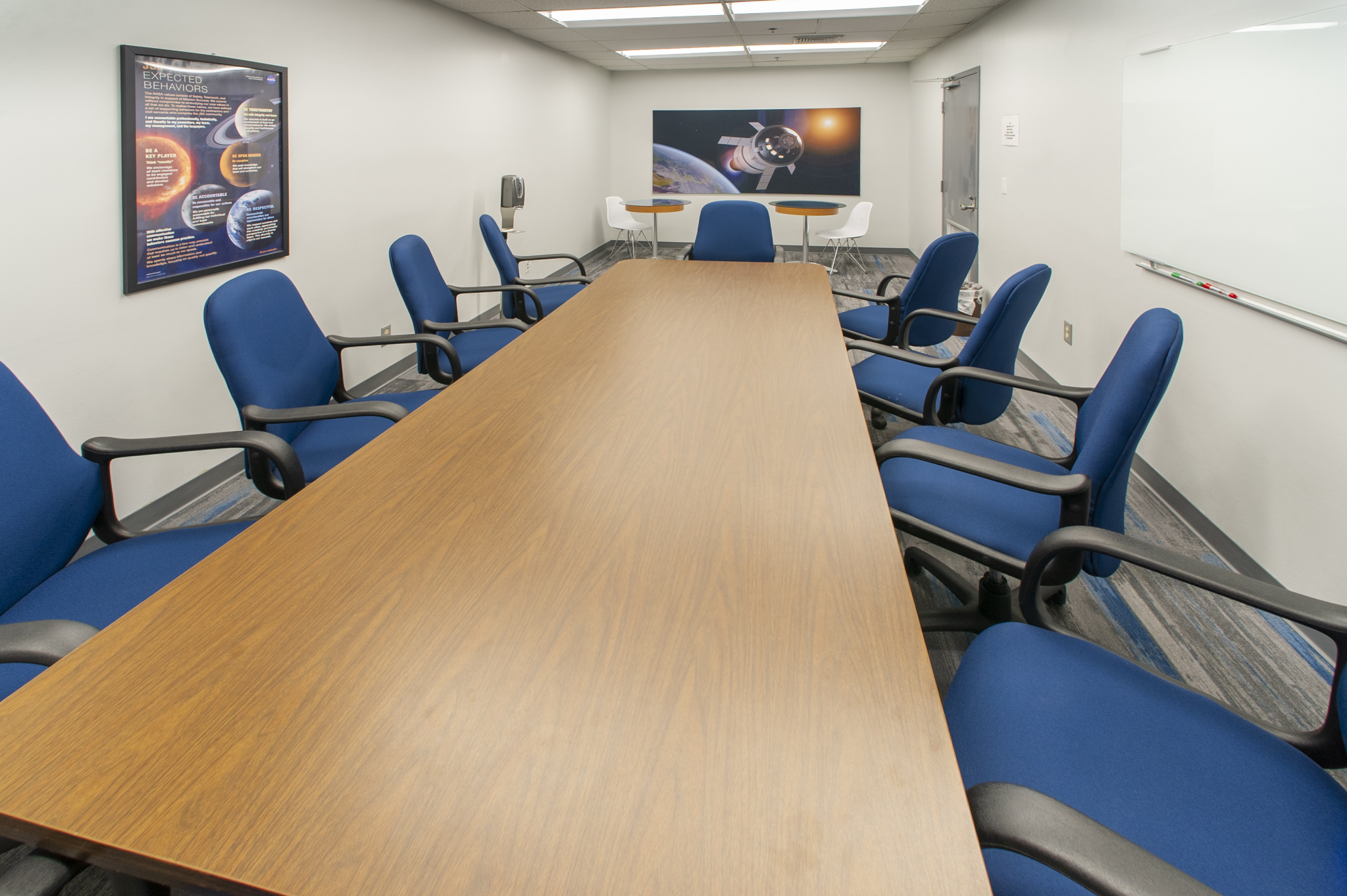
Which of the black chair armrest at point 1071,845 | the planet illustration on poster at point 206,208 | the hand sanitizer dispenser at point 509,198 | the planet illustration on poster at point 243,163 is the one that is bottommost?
the black chair armrest at point 1071,845

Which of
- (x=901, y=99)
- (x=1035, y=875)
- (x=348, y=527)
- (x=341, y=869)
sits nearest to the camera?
(x=341, y=869)

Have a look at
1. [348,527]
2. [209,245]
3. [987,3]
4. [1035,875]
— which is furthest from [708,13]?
[1035,875]

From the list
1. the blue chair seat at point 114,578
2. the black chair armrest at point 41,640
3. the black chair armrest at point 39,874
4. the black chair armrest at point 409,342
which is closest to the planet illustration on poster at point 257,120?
the black chair armrest at point 409,342

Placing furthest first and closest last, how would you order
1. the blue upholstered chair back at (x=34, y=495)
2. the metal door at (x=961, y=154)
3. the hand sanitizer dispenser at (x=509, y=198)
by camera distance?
the metal door at (x=961, y=154)
the hand sanitizer dispenser at (x=509, y=198)
the blue upholstered chair back at (x=34, y=495)

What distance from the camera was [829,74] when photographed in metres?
7.59

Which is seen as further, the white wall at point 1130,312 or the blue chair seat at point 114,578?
the white wall at point 1130,312

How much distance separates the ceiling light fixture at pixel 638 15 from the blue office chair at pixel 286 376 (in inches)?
125

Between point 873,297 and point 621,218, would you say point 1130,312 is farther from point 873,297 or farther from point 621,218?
point 621,218

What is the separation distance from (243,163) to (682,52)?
4599 millimetres

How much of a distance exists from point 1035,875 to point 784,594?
0.35 metres

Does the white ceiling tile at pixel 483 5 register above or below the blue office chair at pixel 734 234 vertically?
above

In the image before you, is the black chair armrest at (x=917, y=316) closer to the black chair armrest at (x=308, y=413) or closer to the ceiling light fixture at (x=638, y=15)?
the black chair armrest at (x=308, y=413)

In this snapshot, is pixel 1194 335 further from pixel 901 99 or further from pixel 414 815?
pixel 901 99

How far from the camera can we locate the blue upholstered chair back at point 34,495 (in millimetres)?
1134
